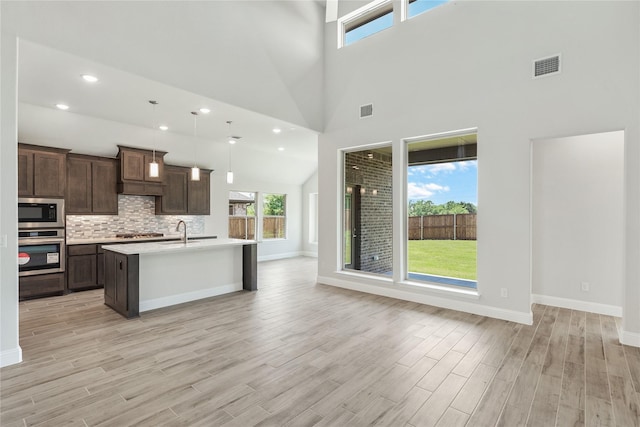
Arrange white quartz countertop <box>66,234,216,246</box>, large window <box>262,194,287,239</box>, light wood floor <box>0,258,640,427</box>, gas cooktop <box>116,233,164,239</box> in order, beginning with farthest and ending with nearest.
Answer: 1. large window <box>262,194,287,239</box>
2. gas cooktop <box>116,233,164,239</box>
3. white quartz countertop <box>66,234,216,246</box>
4. light wood floor <box>0,258,640,427</box>

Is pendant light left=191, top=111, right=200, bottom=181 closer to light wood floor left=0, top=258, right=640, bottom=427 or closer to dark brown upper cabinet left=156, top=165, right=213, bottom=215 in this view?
dark brown upper cabinet left=156, top=165, right=213, bottom=215

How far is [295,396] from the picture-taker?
2.46 metres

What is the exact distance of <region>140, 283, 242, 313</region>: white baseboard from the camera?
15.0ft

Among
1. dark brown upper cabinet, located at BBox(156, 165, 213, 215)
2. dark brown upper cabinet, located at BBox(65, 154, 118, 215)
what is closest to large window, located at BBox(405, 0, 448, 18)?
dark brown upper cabinet, located at BBox(156, 165, 213, 215)

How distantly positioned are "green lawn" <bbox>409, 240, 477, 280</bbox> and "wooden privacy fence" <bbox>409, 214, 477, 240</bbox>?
0.26 ft

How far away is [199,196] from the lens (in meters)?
7.82

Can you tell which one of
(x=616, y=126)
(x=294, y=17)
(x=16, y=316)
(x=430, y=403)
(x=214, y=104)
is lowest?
(x=430, y=403)

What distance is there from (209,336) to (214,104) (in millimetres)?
3242

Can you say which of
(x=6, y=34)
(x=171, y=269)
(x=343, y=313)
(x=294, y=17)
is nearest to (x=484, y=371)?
(x=343, y=313)

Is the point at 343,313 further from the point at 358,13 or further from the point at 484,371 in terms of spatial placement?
the point at 358,13

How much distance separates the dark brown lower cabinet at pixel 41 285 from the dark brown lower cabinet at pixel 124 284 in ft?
Answer: 4.77

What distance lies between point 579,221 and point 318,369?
4325mm

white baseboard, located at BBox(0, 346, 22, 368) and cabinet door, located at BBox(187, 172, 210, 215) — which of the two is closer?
white baseboard, located at BBox(0, 346, 22, 368)

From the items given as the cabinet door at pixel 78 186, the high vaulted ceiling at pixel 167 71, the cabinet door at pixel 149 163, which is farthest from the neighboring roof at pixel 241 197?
the cabinet door at pixel 78 186
